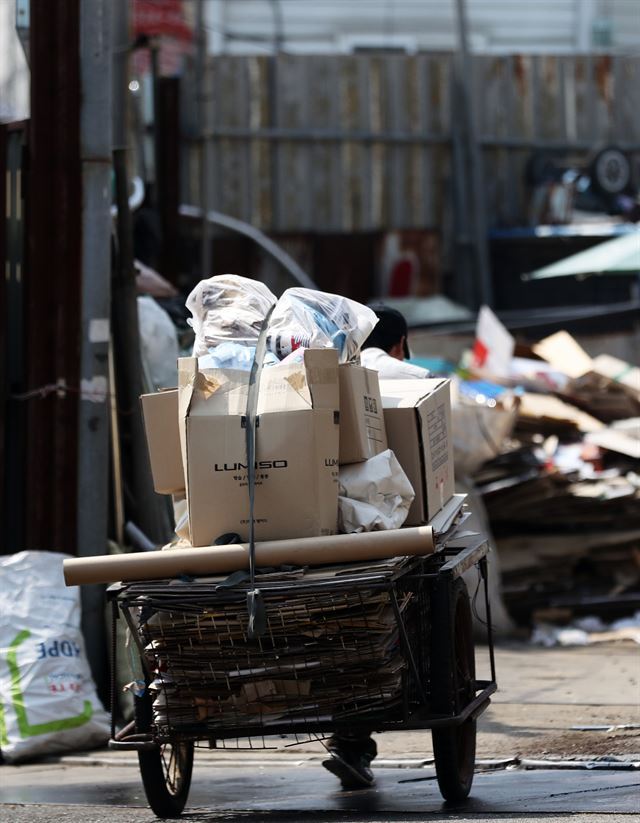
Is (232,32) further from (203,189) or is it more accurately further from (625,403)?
(625,403)

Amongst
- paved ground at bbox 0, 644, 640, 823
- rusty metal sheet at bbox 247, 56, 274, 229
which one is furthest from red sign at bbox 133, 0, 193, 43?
paved ground at bbox 0, 644, 640, 823

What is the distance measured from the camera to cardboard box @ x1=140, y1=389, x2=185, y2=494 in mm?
5543

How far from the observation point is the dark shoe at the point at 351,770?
20.9 feet

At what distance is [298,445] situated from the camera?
203 inches

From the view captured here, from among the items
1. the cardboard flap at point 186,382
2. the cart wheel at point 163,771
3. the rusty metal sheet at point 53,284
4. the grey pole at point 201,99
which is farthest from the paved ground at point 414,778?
the grey pole at point 201,99

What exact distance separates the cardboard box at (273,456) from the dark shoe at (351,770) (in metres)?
1.56

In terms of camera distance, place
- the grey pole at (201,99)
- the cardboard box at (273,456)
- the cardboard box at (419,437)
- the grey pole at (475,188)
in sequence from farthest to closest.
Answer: the grey pole at (475,188) → the grey pole at (201,99) → the cardboard box at (419,437) → the cardboard box at (273,456)

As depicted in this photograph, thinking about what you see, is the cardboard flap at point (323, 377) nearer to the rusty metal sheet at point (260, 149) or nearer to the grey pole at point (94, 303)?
the grey pole at point (94, 303)

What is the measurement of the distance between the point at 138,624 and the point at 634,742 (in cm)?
278

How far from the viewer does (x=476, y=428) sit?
10.6 meters

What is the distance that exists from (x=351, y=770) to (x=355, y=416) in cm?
180

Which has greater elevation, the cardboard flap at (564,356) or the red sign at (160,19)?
the red sign at (160,19)

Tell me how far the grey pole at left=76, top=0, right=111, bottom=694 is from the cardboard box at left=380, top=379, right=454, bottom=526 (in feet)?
8.71

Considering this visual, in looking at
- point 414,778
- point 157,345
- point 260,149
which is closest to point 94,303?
point 157,345
